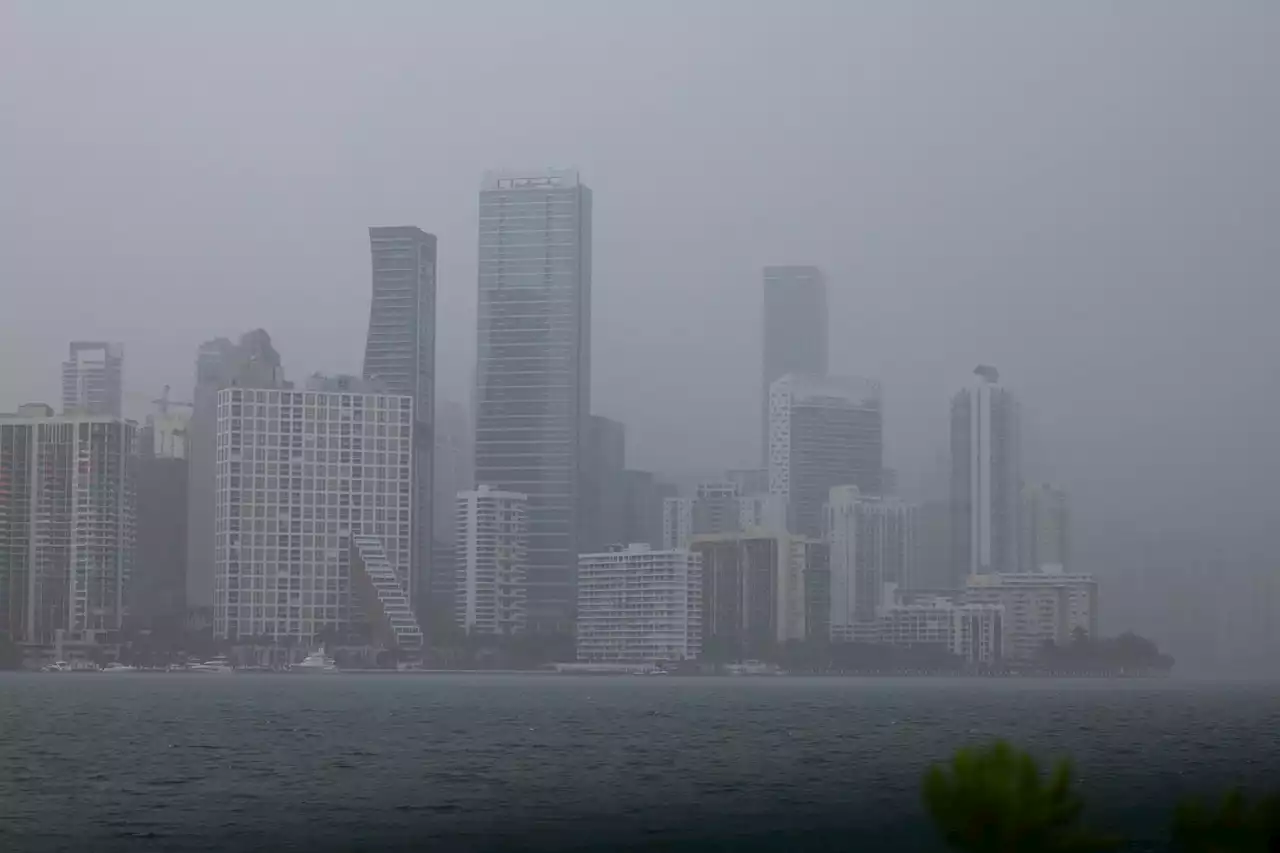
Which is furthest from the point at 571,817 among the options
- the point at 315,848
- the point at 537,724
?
the point at 537,724

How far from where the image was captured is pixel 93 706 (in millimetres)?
144250

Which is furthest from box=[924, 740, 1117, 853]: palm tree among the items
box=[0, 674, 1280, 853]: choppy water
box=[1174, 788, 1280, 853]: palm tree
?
box=[0, 674, 1280, 853]: choppy water

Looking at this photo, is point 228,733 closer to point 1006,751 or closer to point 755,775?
point 755,775

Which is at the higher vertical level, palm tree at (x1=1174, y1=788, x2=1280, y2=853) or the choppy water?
palm tree at (x1=1174, y1=788, x2=1280, y2=853)

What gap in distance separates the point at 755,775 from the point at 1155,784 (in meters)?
15.2

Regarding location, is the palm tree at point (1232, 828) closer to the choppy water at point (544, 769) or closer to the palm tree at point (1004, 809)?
the palm tree at point (1004, 809)

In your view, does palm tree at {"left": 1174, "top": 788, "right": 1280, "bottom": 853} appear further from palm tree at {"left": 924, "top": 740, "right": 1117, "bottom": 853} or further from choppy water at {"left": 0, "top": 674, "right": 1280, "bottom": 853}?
choppy water at {"left": 0, "top": 674, "right": 1280, "bottom": 853}

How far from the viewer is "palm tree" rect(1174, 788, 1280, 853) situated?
55.2 feet

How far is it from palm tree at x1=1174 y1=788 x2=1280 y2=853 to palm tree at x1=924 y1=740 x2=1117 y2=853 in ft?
2.33

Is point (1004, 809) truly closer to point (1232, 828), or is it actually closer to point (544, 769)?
point (1232, 828)

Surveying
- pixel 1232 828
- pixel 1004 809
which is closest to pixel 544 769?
pixel 1004 809

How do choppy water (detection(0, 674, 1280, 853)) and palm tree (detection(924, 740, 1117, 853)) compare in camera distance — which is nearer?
palm tree (detection(924, 740, 1117, 853))

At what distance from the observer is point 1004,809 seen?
17.3 m

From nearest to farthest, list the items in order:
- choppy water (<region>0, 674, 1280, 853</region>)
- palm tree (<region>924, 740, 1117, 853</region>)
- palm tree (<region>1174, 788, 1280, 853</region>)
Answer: palm tree (<region>1174, 788, 1280, 853</region>) → palm tree (<region>924, 740, 1117, 853</region>) → choppy water (<region>0, 674, 1280, 853</region>)
